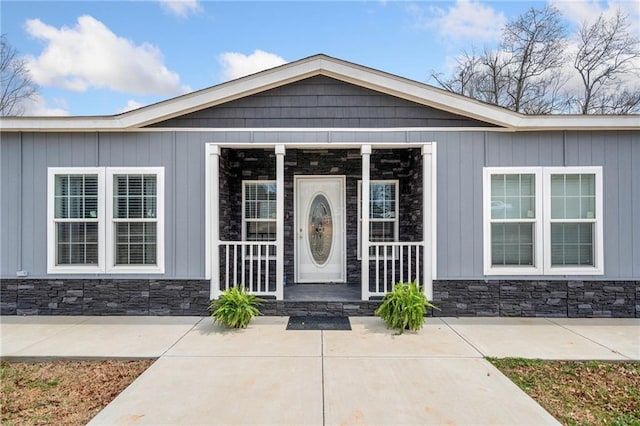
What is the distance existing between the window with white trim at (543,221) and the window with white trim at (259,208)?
3.63 meters

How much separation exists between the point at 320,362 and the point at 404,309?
1447 mm

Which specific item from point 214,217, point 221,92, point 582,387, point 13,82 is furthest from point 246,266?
point 13,82

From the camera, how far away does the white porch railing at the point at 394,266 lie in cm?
523

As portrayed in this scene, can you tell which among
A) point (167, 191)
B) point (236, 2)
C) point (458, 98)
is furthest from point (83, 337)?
point (236, 2)

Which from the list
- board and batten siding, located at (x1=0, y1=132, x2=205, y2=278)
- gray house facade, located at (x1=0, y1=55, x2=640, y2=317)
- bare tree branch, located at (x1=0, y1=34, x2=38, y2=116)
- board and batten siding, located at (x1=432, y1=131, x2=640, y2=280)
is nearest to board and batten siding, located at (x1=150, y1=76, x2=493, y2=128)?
gray house facade, located at (x1=0, y1=55, x2=640, y2=317)

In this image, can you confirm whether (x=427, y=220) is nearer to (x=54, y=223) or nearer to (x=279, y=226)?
(x=279, y=226)

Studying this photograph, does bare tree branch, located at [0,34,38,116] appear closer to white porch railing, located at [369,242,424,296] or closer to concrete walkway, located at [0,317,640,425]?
concrete walkway, located at [0,317,640,425]

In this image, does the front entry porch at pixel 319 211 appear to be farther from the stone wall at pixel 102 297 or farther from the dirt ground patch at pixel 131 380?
the dirt ground patch at pixel 131 380

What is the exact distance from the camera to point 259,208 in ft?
21.9

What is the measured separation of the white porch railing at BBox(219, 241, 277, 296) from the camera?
5.20m

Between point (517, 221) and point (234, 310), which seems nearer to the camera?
point (234, 310)

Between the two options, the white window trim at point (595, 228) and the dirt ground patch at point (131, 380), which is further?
the white window trim at point (595, 228)

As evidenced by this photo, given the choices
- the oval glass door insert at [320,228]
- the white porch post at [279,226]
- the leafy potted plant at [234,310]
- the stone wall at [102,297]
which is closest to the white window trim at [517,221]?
the oval glass door insert at [320,228]

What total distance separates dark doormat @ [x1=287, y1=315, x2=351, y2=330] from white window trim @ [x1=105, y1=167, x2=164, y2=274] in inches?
83.0
